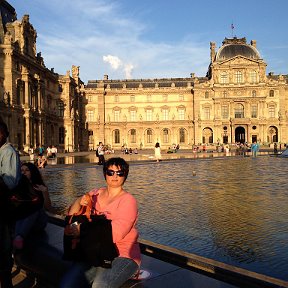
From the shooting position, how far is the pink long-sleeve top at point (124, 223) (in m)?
3.68

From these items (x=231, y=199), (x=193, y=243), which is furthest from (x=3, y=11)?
(x=193, y=243)

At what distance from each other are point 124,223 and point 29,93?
4476cm

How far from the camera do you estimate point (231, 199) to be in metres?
10.1

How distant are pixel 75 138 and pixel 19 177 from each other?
204 feet

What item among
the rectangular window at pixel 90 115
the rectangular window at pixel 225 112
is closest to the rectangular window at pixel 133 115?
the rectangular window at pixel 90 115

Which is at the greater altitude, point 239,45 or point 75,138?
point 239,45

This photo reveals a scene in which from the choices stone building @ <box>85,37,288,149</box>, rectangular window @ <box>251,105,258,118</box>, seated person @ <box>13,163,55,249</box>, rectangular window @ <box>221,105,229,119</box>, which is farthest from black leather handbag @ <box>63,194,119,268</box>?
rectangular window @ <box>251,105,258,118</box>

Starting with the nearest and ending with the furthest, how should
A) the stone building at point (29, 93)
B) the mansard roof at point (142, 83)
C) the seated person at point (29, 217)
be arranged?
the seated person at point (29, 217) → the stone building at point (29, 93) → the mansard roof at point (142, 83)

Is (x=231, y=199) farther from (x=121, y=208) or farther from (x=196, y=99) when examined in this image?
(x=196, y=99)

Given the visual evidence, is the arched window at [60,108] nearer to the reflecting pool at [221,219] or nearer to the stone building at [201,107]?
the stone building at [201,107]

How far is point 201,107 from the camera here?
7600 centimetres

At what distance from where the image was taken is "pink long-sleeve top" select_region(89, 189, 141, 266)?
3678 mm

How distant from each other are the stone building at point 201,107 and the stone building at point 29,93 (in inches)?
645

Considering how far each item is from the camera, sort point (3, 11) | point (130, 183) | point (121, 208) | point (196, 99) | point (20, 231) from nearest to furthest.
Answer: point (121, 208) < point (20, 231) < point (130, 183) < point (3, 11) < point (196, 99)
